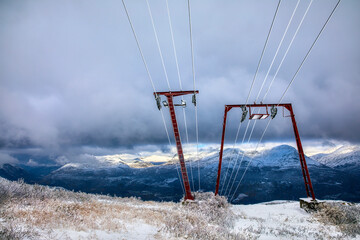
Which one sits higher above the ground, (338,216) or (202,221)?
(338,216)

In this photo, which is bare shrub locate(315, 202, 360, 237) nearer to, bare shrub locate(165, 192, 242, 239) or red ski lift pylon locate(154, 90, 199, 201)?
bare shrub locate(165, 192, 242, 239)

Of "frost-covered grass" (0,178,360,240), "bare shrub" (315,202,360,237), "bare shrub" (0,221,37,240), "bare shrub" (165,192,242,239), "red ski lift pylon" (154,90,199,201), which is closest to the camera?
"bare shrub" (0,221,37,240)

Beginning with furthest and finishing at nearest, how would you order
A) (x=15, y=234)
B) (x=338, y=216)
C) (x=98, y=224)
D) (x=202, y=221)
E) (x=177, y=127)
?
(x=177, y=127) < (x=338, y=216) < (x=202, y=221) < (x=98, y=224) < (x=15, y=234)

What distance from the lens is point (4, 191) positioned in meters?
10.1

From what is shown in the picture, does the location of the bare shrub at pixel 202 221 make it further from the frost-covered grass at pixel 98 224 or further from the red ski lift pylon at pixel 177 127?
the red ski lift pylon at pixel 177 127

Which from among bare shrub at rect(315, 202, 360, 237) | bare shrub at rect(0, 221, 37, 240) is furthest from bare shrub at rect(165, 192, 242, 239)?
bare shrub at rect(315, 202, 360, 237)

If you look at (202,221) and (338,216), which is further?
(338,216)

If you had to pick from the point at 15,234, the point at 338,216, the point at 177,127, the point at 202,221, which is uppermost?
the point at 177,127

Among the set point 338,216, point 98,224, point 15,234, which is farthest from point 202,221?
point 338,216

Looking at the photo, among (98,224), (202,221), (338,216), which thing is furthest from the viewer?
(338,216)

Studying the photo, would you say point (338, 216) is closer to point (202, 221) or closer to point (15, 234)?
point (202, 221)

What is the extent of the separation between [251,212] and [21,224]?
17733 mm

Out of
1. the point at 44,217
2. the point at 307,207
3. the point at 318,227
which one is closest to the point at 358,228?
the point at 318,227

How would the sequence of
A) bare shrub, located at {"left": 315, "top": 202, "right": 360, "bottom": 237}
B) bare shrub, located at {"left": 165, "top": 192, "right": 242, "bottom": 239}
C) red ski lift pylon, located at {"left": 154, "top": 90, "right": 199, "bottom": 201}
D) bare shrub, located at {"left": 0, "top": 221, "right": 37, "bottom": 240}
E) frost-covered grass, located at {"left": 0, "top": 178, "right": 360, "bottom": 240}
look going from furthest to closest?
red ski lift pylon, located at {"left": 154, "top": 90, "right": 199, "bottom": 201} < bare shrub, located at {"left": 315, "top": 202, "right": 360, "bottom": 237} < bare shrub, located at {"left": 165, "top": 192, "right": 242, "bottom": 239} < frost-covered grass, located at {"left": 0, "top": 178, "right": 360, "bottom": 240} < bare shrub, located at {"left": 0, "top": 221, "right": 37, "bottom": 240}
